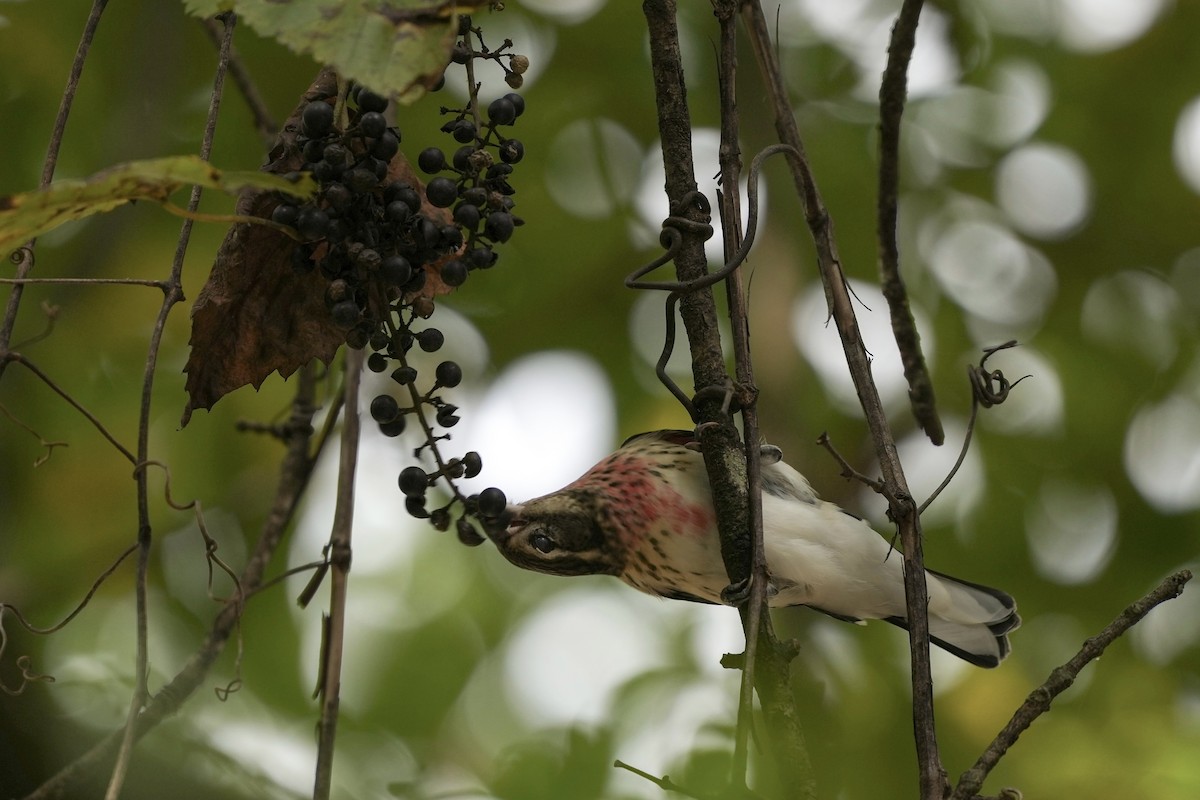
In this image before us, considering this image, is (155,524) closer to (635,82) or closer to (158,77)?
(158,77)

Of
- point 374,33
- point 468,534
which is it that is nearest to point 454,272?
point 374,33

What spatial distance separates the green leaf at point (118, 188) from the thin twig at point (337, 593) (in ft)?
2.25

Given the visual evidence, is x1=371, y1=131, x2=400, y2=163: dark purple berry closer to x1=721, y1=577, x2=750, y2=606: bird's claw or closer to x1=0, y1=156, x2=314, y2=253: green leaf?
x1=0, y1=156, x2=314, y2=253: green leaf

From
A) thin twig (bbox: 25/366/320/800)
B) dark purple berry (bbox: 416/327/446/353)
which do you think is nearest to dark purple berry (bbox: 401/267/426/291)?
dark purple berry (bbox: 416/327/446/353)

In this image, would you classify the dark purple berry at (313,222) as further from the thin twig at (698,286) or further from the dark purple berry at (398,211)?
the thin twig at (698,286)

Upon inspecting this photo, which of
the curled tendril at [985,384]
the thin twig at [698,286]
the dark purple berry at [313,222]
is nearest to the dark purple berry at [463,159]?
the dark purple berry at [313,222]

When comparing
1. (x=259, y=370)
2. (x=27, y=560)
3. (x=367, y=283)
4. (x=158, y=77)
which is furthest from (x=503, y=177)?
(x=27, y=560)

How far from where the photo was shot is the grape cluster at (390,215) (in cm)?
151

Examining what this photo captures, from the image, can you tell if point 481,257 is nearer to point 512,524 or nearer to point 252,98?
point 512,524

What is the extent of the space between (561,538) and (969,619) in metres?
1.20

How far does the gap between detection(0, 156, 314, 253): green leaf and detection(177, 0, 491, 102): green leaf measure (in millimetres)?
168

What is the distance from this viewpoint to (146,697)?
5.59 ft

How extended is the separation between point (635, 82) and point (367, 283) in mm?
3059

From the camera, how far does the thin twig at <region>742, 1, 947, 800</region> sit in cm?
158
